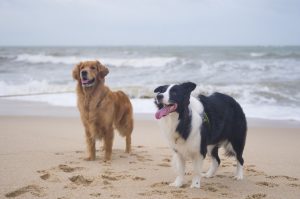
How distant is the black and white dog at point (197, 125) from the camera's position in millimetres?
4742

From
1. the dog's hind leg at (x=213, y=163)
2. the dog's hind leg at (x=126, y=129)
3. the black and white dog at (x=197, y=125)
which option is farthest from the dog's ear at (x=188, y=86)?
the dog's hind leg at (x=126, y=129)

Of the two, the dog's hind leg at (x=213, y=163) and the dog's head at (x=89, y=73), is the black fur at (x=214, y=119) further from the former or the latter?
the dog's head at (x=89, y=73)

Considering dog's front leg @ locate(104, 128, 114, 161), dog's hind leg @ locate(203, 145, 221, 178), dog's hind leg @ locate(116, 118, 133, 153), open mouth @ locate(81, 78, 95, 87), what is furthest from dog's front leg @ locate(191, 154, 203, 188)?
dog's hind leg @ locate(116, 118, 133, 153)

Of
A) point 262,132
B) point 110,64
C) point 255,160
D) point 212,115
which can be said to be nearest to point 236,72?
point 110,64

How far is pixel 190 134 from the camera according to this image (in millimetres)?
4930

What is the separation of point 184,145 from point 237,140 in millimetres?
1133

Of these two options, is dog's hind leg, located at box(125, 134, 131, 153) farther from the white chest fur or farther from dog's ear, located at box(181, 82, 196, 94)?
dog's ear, located at box(181, 82, 196, 94)

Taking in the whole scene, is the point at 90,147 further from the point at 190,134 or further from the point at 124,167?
the point at 190,134

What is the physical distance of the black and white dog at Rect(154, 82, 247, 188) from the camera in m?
4.74

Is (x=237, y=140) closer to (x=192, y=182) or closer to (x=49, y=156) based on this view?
(x=192, y=182)

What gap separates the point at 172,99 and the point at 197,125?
0.54 m

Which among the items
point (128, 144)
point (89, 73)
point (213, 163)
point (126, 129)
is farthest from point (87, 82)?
point (213, 163)

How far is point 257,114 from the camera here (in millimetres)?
11273

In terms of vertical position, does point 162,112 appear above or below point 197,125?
above
